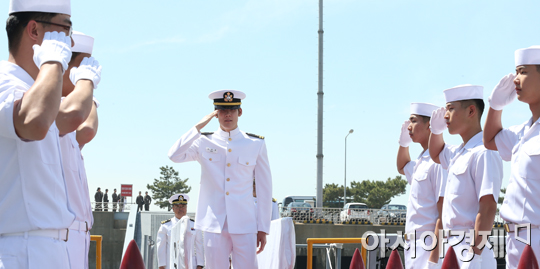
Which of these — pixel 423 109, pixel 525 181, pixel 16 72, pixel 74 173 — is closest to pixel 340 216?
pixel 423 109

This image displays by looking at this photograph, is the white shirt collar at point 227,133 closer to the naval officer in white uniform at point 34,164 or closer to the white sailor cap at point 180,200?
the naval officer in white uniform at point 34,164

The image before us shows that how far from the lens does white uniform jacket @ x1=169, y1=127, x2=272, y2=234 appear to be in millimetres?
5395

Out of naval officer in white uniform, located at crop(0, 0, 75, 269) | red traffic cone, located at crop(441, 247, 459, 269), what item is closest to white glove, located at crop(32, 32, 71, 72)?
naval officer in white uniform, located at crop(0, 0, 75, 269)

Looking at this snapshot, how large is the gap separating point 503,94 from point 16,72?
11.0 ft

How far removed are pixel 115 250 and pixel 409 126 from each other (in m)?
25.6

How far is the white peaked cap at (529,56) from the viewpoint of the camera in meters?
3.94

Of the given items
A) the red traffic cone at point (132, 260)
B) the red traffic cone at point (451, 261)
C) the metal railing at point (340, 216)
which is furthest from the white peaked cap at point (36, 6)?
the metal railing at point (340, 216)

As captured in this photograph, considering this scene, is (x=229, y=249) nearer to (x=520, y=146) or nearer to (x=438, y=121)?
(x=438, y=121)

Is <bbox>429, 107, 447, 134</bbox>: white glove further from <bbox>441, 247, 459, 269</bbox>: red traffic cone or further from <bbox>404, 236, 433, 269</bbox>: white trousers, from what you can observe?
<bbox>441, 247, 459, 269</bbox>: red traffic cone

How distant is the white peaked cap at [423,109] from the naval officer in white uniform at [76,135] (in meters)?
3.76

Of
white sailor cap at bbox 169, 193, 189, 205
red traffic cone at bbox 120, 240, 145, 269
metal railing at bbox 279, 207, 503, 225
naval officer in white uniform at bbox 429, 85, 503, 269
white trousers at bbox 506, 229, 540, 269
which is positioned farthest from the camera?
metal railing at bbox 279, 207, 503, 225

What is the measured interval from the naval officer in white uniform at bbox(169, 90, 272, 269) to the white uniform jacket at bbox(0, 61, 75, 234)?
3052 mm

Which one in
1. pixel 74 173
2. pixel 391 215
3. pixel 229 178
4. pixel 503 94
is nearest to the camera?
pixel 74 173

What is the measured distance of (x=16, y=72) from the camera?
246 centimetres
